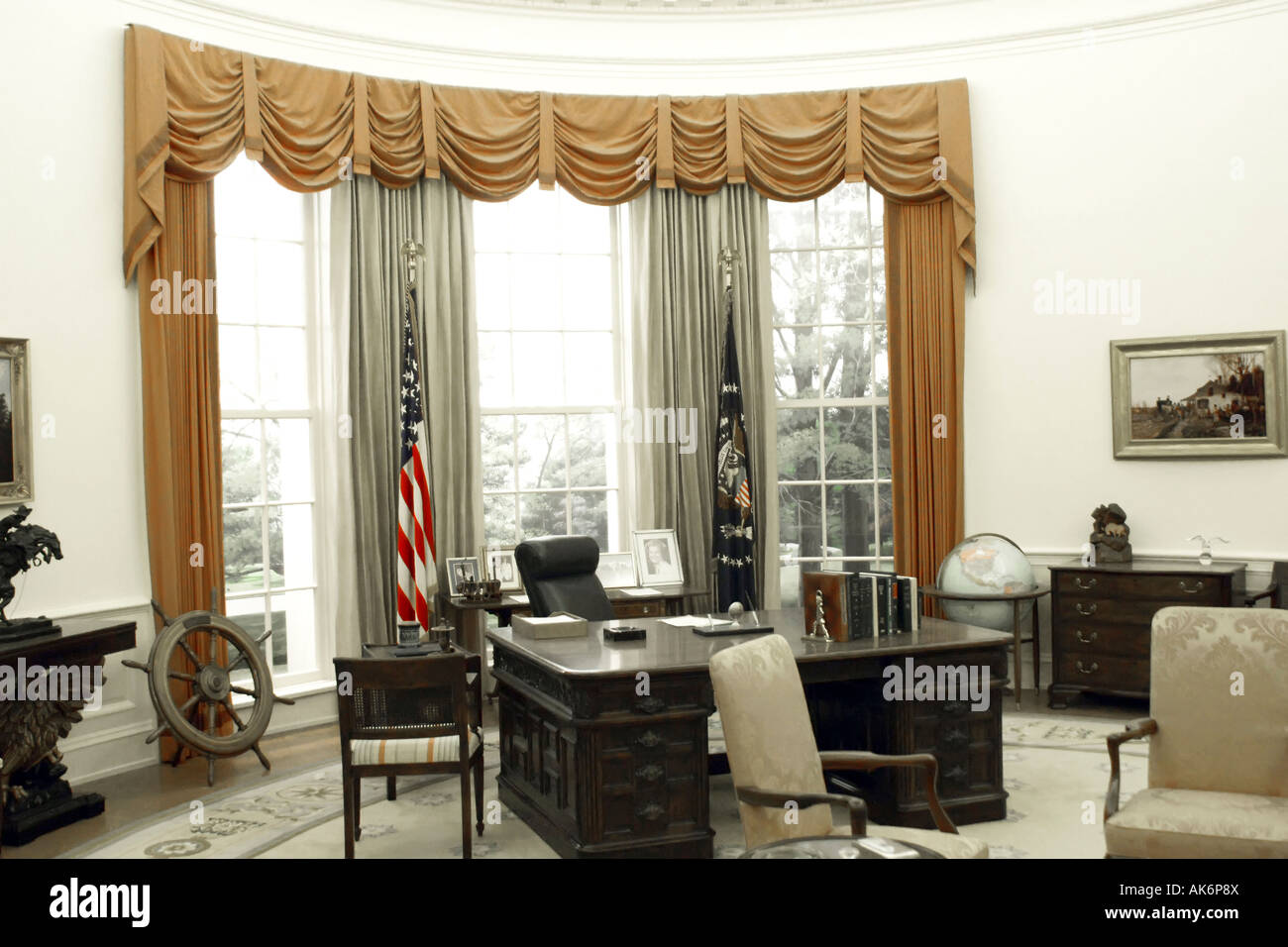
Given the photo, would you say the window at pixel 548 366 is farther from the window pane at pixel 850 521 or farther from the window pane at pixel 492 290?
the window pane at pixel 850 521

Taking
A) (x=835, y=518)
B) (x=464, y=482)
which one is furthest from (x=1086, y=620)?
(x=464, y=482)

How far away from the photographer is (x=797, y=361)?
25.8ft

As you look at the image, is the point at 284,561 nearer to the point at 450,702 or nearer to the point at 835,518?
the point at 450,702

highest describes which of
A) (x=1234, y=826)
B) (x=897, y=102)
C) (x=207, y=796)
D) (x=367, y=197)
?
(x=897, y=102)

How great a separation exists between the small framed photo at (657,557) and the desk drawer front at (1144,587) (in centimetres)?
236

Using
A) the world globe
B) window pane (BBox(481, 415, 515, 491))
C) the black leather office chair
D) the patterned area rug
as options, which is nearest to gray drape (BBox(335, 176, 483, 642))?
window pane (BBox(481, 415, 515, 491))

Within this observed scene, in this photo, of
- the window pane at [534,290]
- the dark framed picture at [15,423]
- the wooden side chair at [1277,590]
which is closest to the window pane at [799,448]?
the window pane at [534,290]

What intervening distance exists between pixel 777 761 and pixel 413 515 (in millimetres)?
3760

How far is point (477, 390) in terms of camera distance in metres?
7.15

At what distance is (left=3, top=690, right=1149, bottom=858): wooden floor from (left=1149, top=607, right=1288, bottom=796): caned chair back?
2886mm

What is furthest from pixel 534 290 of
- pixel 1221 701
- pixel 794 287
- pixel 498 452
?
pixel 1221 701

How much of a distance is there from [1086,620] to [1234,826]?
11.3 ft

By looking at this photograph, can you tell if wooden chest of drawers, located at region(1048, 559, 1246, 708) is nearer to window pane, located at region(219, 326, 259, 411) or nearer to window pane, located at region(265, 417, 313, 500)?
window pane, located at region(265, 417, 313, 500)

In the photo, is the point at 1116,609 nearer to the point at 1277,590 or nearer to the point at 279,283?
the point at 1277,590
